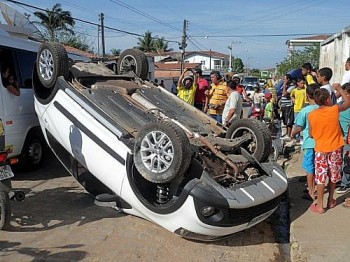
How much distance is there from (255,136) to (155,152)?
152 centimetres

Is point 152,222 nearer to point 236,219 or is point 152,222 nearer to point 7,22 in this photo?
point 236,219

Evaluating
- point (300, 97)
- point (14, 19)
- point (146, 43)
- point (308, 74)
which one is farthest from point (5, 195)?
point (146, 43)

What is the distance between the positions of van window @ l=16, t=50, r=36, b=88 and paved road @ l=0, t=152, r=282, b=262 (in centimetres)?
223

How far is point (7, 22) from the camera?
28.3 feet

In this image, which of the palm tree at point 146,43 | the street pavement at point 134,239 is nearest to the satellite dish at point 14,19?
the street pavement at point 134,239

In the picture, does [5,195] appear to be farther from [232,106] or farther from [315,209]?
[232,106]

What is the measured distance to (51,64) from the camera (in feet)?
20.1

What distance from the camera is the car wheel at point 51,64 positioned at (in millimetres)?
6000

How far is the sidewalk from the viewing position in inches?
168

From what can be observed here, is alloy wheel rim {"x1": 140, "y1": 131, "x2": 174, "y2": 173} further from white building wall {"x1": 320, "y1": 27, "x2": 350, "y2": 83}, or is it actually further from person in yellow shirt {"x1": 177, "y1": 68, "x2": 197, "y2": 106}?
white building wall {"x1": 320, "y1": 27, "x2": 350, "y2": 83}

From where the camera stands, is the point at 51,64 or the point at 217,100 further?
the point at 217,100

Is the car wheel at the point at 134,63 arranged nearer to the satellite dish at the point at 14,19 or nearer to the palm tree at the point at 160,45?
the satellite dish at the point at 14,19

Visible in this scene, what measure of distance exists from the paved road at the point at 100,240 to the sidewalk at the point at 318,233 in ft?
0.95

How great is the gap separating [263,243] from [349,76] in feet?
12.9
